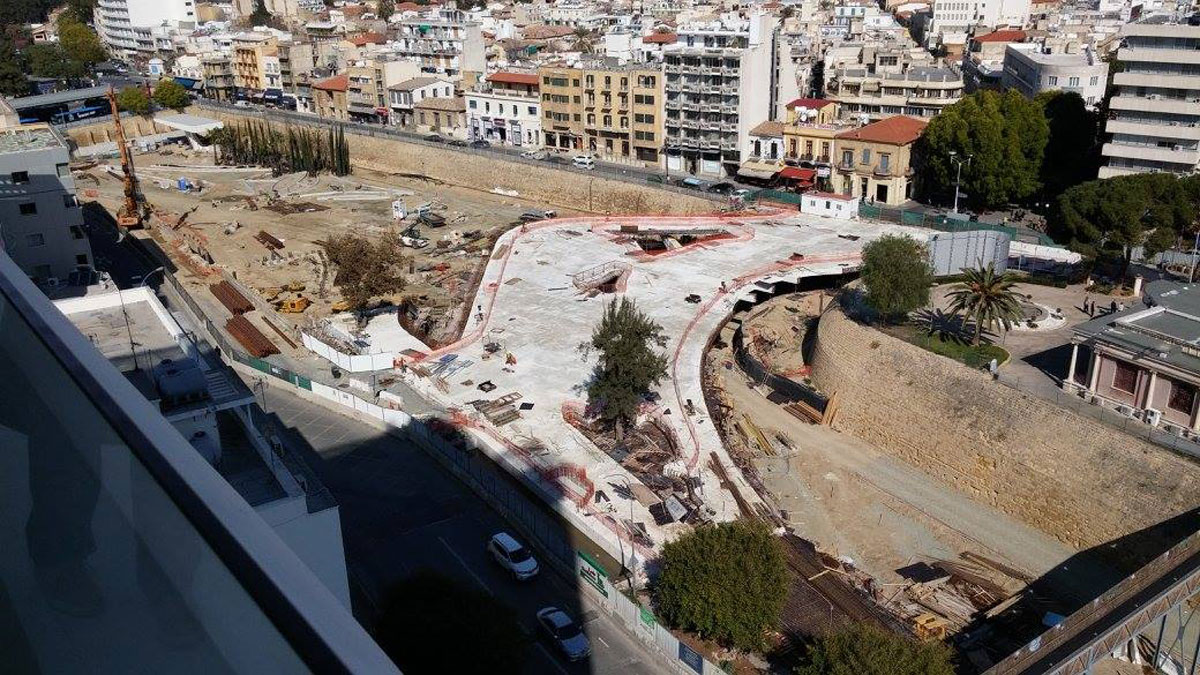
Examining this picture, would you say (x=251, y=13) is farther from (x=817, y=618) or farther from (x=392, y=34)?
(x=817, y=618)

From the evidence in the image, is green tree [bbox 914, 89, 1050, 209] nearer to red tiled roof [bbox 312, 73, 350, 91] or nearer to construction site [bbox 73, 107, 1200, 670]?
construction site [bbox 73, 107, 1200, 670]

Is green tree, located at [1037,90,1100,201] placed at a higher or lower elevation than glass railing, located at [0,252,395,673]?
lower

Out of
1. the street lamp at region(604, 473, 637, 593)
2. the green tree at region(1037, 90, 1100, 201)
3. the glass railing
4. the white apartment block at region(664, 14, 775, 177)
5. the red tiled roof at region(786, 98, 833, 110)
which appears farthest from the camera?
the red tiled roof at region(786, 98, 833, 110)

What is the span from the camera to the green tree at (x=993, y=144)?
161 feet

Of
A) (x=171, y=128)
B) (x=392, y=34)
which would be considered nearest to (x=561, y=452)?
(x=171, y=128)

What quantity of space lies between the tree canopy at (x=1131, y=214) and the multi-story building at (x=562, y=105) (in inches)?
1483

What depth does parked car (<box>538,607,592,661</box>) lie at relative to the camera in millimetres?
20592

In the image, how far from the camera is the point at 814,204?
50531 millimetres

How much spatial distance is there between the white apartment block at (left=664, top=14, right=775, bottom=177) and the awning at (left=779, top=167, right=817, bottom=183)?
4795 mm

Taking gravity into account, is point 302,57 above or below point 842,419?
above

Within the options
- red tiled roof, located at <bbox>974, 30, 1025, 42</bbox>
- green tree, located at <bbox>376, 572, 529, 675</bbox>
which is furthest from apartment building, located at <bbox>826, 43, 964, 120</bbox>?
green tree, located at <bbox>376, 572, 529, 675</bbox>

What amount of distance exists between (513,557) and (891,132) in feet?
131

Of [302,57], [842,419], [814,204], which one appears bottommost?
[842,419]

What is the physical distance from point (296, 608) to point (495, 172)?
2642 inches
